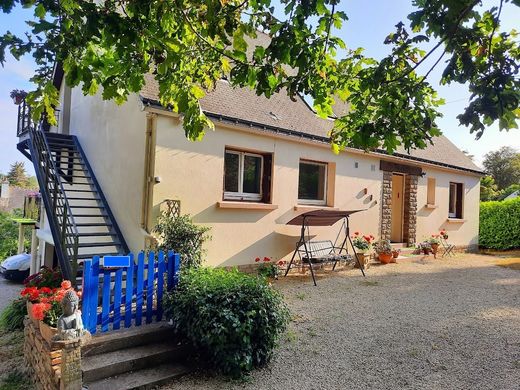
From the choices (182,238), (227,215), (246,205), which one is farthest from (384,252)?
(182,238)

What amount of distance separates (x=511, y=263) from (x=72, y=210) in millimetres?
13761

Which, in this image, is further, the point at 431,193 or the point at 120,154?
the point at 431,193

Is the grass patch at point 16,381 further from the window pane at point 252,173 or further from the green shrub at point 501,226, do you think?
the green shrub at point 501,226

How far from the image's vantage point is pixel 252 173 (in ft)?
28.4

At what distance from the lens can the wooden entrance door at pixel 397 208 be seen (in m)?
12.8

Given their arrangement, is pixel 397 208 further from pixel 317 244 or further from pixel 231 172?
pixel 231 172

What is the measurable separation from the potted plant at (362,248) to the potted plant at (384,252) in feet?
2.40

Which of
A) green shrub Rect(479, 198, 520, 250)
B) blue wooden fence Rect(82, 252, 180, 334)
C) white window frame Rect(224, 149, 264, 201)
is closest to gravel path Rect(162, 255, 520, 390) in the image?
blue wooden fence Rect(82, 252, 180, 334)

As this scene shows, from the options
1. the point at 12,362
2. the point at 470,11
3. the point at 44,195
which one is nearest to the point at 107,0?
the point at 470,11

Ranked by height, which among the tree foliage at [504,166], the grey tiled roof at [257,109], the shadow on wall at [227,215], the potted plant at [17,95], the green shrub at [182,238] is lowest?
the green shrub at [182,238]

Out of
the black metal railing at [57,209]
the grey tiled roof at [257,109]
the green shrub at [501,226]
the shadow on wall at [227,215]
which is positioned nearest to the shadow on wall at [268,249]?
the shadow on wall at [227,215]

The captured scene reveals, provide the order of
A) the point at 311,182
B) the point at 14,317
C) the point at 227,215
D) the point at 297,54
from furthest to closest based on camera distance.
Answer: the point at 311,182 → the point at 227,215 → the point at 14,317 → the point at 297,54

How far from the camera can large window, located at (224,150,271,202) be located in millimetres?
8289

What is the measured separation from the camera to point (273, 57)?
11.4 feet
